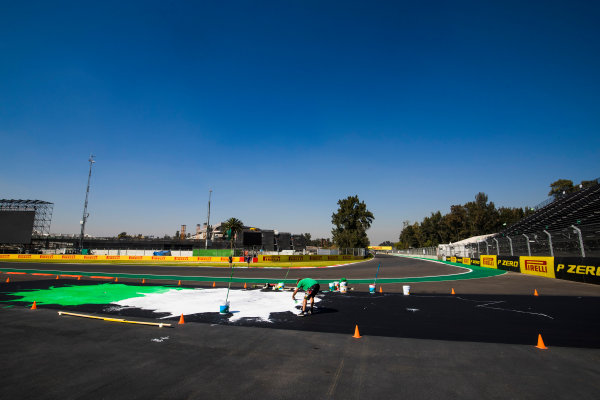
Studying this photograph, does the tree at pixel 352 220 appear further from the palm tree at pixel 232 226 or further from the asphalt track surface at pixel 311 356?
the asphalt track surface at pixel 311 356

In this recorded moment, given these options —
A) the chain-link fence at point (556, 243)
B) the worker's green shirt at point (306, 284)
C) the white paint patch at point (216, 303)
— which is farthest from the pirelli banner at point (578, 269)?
the worker's green shirt at point (306, 284)

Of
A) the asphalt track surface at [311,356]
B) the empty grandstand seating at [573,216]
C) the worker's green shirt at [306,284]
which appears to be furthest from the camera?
the empty grandstand seating at [573,216]

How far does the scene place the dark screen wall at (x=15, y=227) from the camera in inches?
2446

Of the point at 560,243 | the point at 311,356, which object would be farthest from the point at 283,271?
the point at 311,356

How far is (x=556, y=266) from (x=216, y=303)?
24.9 metres

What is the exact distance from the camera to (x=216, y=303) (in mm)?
11914

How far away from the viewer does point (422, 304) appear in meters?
11.8

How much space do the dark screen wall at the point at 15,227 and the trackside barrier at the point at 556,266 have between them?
90.0 meters

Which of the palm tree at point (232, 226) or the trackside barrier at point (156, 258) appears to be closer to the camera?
the trackside barrier at point (156, 258)

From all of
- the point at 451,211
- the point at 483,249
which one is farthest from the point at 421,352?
the point at 451,211

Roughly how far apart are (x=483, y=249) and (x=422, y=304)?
1377 inches

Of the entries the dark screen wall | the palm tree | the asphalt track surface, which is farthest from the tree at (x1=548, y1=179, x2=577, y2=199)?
the dark screen wall

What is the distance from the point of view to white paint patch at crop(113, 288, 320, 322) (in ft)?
33.7

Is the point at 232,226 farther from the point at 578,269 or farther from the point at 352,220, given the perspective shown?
the point at 578,269
